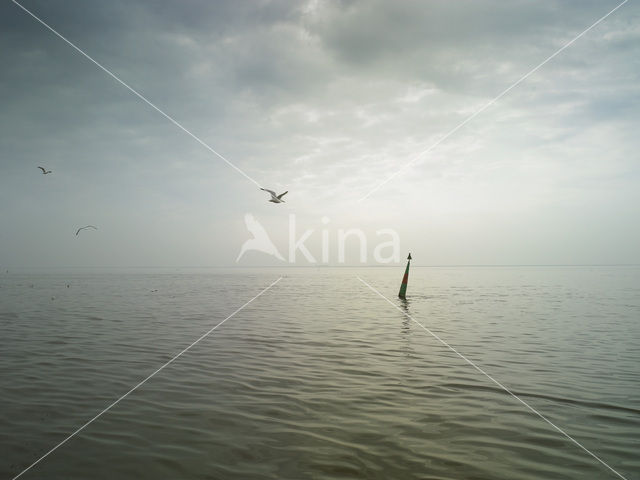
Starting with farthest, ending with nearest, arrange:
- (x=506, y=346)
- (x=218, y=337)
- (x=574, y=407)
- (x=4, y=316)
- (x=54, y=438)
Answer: (x=4, y=316) → (x=218, y=337) → (x=506, y=346) → (x=574, y=407) → (x=54, y=438)

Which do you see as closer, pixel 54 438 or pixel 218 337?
pixel 54 438

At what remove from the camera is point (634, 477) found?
621 cm

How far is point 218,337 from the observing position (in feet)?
61.0

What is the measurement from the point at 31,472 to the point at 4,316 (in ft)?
81.9

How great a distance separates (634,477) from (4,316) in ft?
104

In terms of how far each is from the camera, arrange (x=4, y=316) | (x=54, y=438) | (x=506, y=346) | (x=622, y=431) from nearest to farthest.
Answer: (x=54, y=438)
(x=622, y=431)
(x=506, y=346)
(x=4, y=316)

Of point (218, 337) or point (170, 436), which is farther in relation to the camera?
point (218, 337)

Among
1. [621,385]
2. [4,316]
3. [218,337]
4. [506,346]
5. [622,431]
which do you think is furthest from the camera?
[4,316]

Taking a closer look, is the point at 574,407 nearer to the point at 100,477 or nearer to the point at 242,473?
the point at 242,473

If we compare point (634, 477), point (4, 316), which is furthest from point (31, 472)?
point (4, 316)

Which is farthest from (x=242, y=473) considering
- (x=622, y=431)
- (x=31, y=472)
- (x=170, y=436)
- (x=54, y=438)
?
(x=622, y=431)

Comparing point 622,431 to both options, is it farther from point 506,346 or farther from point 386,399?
point 506,346

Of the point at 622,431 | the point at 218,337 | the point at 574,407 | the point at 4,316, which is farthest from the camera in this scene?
the point at 4,316

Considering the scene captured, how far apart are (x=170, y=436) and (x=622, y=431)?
9022 mm
